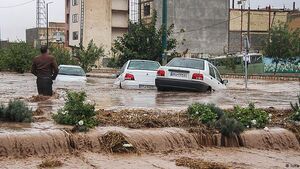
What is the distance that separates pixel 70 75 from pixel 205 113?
17405 mm

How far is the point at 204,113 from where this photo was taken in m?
8.50

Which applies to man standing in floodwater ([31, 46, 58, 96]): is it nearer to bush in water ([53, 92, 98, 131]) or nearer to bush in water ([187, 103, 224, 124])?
bush in water ([187, 103, 224, 124])

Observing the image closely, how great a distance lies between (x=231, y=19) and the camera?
245 ft

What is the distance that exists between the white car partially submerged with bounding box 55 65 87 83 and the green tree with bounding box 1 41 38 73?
2054cm

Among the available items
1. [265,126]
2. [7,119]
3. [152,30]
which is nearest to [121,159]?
[7,119]

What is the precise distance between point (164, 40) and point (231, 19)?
49022 mm

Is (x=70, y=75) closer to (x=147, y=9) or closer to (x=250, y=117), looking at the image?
(x=250, y=117)

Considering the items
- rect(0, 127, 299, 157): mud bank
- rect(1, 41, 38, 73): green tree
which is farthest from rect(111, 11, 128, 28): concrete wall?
rect(0, 127, 299, 157): mud bank

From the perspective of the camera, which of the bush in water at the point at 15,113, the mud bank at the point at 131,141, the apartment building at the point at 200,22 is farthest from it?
the apartment building at the point at 200,22

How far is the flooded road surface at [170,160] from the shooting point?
20.5 ft

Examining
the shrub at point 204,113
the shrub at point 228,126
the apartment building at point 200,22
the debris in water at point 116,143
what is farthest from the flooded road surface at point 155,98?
the apartment building at point 200,22

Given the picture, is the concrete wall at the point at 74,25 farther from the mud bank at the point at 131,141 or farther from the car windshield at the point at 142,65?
the mud bank at the point at 131,141

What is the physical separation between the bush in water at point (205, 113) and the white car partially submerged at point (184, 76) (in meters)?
8.32

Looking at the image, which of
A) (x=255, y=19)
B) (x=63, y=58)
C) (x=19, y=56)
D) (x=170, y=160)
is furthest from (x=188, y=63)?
(x=255, y=19)
